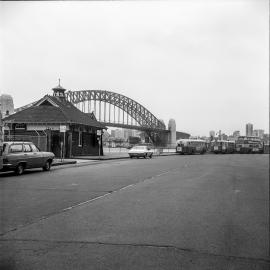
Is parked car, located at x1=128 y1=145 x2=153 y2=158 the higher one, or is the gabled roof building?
the gabled roof building

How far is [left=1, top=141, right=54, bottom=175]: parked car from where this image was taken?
18547 millimetres

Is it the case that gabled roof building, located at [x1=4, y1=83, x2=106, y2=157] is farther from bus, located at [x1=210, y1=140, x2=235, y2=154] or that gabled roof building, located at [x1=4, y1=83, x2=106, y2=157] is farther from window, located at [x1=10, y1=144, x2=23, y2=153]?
bus, located at [x1=210, y1=140, x2=235, y2=154]

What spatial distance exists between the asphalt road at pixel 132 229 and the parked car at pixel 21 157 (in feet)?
17.0

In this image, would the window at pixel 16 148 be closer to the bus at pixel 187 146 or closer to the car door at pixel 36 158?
the car door at pixel 36 158

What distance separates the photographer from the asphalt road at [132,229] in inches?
225

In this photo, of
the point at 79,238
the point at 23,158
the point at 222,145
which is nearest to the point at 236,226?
the point at 79,238

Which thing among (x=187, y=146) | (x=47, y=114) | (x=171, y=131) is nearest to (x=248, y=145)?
(x=187, y=146)

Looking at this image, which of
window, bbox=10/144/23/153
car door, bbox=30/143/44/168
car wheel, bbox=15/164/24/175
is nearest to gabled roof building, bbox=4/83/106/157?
car door, bbox=30/143/44/168

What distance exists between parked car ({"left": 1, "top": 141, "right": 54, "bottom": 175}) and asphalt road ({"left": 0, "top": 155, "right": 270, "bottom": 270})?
5176 millimetres

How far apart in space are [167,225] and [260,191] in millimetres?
7539

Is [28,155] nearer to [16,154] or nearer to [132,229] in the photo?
[16,154]

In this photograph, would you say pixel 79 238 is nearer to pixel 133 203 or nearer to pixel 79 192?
pixel 133 203

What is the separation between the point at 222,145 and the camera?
79.0m

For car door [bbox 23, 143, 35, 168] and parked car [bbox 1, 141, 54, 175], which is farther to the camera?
car door [bbox 23, 143, 35, 168]
